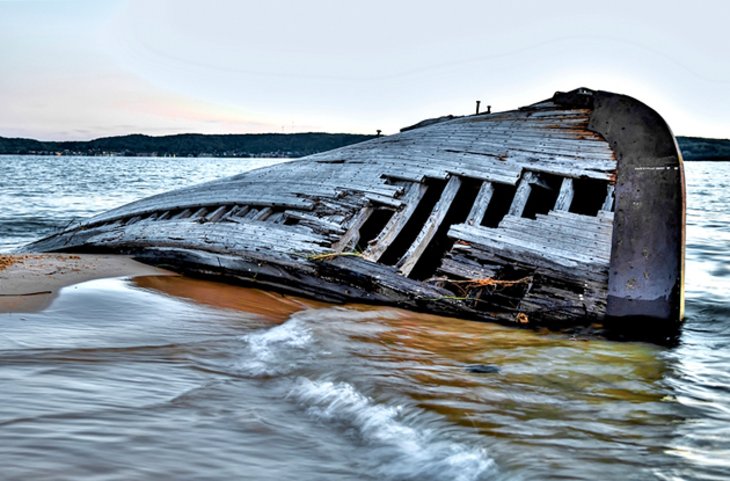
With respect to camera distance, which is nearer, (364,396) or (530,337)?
(364,396)

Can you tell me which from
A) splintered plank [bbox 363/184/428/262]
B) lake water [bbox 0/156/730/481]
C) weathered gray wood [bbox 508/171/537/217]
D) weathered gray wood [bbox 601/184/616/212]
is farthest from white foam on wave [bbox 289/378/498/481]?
weathered gray wood [bbox 601/184/616/212]

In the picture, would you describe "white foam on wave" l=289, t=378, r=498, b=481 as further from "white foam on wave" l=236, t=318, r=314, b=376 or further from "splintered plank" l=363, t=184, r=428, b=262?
"splintered plank" l=363, t=184, r=428, b=262

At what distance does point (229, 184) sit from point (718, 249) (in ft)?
35.2

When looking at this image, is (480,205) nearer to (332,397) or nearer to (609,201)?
(609,201)

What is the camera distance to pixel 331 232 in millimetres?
6680

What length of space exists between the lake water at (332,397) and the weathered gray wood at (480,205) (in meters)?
1.11

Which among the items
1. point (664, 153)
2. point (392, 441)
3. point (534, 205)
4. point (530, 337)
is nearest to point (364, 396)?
point (392, 441)

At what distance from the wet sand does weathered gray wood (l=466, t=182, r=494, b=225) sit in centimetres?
355

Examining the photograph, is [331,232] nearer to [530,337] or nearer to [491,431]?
[530,337]

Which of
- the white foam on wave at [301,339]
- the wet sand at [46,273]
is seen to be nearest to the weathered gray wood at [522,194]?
the white foam on wave at [301,339]

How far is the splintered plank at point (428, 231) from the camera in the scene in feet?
20.1

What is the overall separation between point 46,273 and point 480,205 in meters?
4.52

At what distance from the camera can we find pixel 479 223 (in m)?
6.07

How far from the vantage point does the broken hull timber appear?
5402mm
